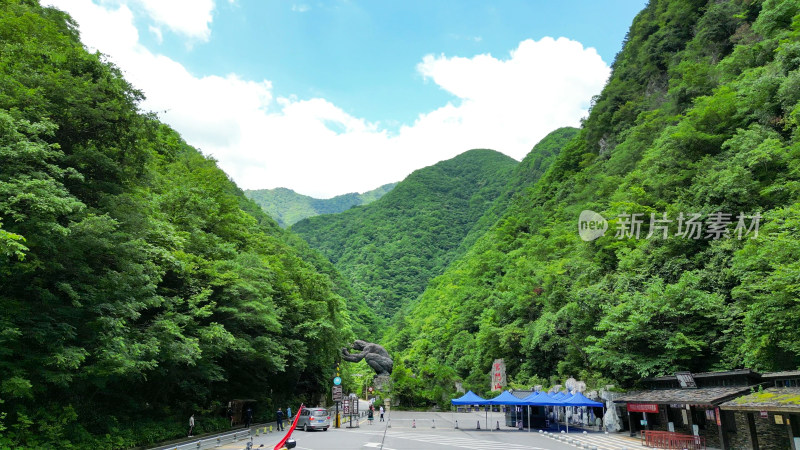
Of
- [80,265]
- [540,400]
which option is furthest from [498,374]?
[80,265]

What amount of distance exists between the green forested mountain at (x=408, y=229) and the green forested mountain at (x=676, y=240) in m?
58.4

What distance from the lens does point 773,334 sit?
14797mm

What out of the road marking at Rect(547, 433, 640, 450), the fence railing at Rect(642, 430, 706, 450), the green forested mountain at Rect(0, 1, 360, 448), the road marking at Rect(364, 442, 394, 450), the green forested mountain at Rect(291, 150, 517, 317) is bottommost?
the road marking at Rect(547, 433, 640, 450)

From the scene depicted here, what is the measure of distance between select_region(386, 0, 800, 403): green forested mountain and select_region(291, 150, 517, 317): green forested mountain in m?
58.4

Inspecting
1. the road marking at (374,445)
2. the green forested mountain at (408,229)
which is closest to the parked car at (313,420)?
the road marking at (374,445)

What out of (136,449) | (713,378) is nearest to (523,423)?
(713,378)

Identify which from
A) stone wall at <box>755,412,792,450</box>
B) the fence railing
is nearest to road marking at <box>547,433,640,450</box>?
the fence railing

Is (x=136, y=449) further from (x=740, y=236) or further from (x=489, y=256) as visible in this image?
(x=489, y=256)

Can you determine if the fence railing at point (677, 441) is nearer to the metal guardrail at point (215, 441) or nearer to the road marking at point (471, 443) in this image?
the road marking at point (471, 443)

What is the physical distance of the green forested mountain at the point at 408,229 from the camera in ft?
370

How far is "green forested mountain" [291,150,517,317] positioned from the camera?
11269 cm

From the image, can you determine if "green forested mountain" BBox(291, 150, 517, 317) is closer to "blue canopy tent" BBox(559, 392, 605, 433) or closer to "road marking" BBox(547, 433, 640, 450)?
"blue canopy tent" BBox(559, 392, 605, 433)

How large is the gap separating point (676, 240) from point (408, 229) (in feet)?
341

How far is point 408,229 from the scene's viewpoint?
127 m
